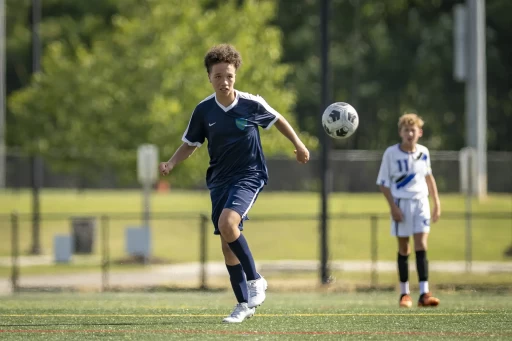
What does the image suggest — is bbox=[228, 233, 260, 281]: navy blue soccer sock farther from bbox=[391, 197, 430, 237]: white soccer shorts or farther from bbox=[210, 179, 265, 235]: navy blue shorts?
bbox=[391, 197, 430, 237]: white soccer shorts

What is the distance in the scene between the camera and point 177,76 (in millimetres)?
29766

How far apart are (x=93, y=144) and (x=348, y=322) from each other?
2310cm

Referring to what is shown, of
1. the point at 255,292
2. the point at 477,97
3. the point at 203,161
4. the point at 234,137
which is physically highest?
the point at 477,97

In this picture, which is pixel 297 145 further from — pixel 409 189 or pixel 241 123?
pixel 409 189

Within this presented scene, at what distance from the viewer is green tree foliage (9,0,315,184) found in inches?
1163

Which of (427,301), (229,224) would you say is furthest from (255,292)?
(427,301)

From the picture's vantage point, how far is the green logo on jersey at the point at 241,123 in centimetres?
848

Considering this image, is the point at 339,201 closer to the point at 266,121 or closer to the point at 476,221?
the point at 476,221

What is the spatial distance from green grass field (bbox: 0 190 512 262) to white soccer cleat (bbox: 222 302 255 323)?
44.9 feet

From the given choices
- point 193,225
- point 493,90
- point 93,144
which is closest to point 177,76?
point 93,144

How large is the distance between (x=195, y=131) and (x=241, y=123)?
0.46 metres

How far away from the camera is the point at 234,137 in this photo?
27.8 feet

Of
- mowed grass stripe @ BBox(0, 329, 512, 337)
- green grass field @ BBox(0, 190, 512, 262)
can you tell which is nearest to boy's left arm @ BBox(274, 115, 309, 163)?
mowed grass stripe @ BBox(0, 329, 512, 337)

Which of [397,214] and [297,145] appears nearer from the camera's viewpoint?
[297,145]
